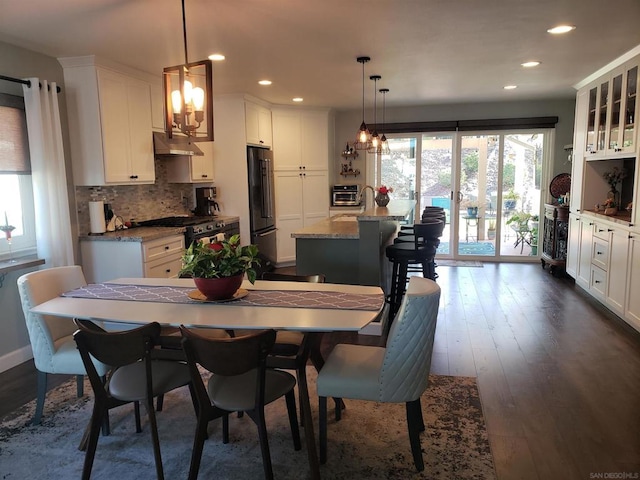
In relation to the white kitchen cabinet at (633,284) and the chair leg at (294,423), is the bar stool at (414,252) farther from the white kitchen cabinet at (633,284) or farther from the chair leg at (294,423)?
the chair leg at (294,423)

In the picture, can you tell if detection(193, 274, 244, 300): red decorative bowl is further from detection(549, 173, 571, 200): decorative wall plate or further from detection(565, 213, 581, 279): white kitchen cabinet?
detection(549, 173, 571, 200): decorative wall plate

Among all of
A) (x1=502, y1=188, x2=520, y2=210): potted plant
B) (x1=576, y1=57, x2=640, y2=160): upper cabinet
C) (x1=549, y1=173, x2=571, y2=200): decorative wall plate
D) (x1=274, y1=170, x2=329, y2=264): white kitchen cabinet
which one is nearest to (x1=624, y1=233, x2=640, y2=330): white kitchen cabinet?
(x1=576, y1=57, x2=640, y2=160): upper cabinet

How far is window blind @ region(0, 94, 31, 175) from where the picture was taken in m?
3.44

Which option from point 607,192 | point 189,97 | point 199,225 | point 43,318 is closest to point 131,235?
point 199,225

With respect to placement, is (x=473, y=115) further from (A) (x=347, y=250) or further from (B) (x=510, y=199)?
(A) (x=347, y=250)

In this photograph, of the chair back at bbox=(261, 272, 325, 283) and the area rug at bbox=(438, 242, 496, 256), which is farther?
the area rug at bbox=(438, 242, 496, 256)

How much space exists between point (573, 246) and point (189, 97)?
198 inches

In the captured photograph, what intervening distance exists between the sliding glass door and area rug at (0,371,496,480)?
484 centimetres

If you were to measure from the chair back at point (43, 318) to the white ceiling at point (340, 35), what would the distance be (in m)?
1.61

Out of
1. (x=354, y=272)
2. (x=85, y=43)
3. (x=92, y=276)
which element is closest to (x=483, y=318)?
(x=354, y=272)

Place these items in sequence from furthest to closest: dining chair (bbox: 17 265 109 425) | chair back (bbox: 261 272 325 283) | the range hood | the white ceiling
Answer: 1. the range hood
2. chair back (bbox: 261 272 325 283)
3. the white ceiling
4. dining chair (bbox: 17 265 109 425)

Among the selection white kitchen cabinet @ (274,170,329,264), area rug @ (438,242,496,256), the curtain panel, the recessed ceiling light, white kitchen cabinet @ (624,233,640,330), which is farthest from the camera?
area rug @ (438,242,496,256)

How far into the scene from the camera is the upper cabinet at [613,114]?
163 inches

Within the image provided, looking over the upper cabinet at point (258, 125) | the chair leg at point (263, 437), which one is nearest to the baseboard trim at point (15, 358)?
the chair leg at point (263, 437)
